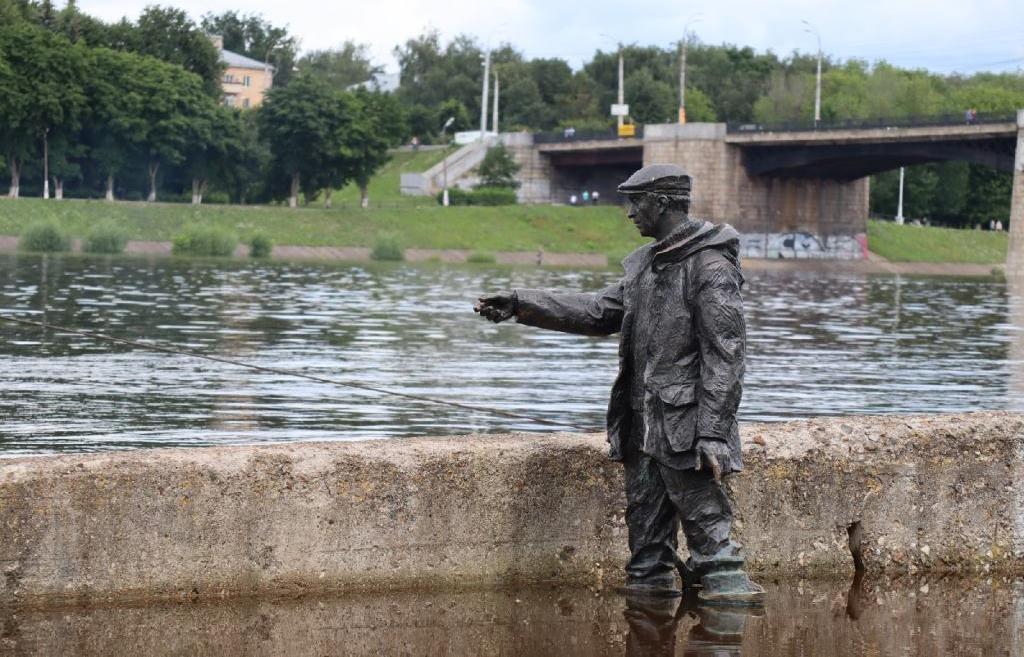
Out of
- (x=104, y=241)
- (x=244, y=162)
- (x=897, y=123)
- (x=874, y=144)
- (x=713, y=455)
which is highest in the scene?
(x=897, y=123)

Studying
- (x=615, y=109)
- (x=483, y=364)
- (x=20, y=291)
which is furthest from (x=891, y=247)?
(x=483, y=364)

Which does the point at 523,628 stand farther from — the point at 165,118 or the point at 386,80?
the point at 386,80

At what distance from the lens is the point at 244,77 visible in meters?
145

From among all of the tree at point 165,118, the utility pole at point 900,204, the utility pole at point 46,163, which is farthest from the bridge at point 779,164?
the utility pole at point 46,163

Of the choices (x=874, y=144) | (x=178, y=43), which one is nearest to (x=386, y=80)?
(x=178, y=43)

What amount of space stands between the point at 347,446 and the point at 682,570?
1470 millimetres

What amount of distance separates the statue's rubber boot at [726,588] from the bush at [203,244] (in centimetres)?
6313

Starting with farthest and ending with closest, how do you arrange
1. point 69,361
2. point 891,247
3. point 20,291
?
point 891,247
point 20,291
point 69,361

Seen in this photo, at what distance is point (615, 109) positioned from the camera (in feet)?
347

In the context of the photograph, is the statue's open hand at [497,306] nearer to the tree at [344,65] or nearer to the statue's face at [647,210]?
the statue's face at [647,210]

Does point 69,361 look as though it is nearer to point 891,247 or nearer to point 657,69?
point 891,247

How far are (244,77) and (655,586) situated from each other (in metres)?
142

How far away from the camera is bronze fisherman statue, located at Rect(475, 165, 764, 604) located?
634 centimetres

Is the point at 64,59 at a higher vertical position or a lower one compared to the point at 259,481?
higher
